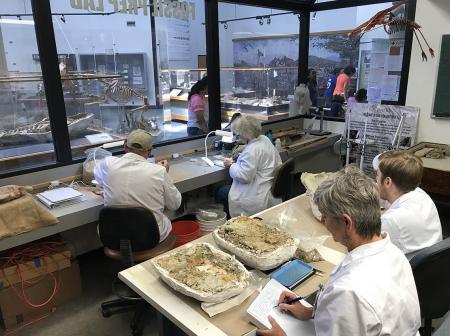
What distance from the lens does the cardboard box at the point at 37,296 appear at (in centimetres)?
220

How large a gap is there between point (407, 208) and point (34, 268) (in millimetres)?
2182

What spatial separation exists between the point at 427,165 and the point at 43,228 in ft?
10.3

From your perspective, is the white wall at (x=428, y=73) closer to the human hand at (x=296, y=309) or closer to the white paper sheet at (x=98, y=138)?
the white paper sheet at (x=98, y=138)

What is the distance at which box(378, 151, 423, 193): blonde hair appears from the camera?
5.09ft

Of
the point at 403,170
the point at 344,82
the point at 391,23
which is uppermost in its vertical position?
the point at 391,23

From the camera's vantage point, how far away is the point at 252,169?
2.72 metres

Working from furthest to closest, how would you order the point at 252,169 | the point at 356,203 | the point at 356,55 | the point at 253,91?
the point at 253,91 → the point at 356,55 → the point at 252,169 → the point at 356,203

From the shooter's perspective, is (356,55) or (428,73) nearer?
(428,73)

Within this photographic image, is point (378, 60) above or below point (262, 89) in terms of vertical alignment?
above

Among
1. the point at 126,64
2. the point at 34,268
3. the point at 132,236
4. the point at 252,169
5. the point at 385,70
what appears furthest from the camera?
the point at 385,70

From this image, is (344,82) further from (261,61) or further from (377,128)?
(261,61)

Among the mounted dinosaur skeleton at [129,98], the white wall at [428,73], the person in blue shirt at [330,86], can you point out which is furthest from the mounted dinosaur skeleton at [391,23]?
the mounted dinosaur skeleton at [129,98]

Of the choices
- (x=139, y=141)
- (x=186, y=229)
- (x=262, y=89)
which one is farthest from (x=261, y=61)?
(x=139, y=141)

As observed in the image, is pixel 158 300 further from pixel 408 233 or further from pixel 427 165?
pixel 427 165
